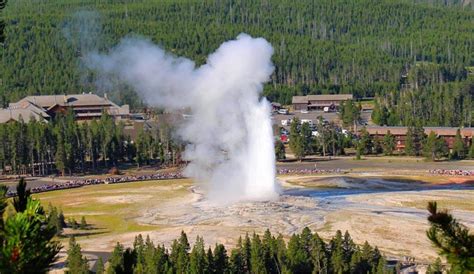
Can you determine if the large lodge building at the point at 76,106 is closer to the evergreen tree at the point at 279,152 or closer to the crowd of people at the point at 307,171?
the evergreen tree at the point at 279,152

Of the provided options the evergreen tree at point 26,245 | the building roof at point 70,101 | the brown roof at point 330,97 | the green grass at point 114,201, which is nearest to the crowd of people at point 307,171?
the green grass at point 114,201

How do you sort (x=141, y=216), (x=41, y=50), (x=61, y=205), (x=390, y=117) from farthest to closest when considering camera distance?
(x=41, y=50), (x=390, y=117), (x=61, y=205), (x=141, y=216)

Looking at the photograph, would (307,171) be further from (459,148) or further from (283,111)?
(283,111)

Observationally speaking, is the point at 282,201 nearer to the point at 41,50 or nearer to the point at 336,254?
the point at 336,254

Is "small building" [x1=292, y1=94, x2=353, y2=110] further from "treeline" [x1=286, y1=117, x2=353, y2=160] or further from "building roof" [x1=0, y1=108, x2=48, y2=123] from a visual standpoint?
"building roof" [x1=0, y1=108, x2=48, y2=123]

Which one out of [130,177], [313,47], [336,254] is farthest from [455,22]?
[336,254]
